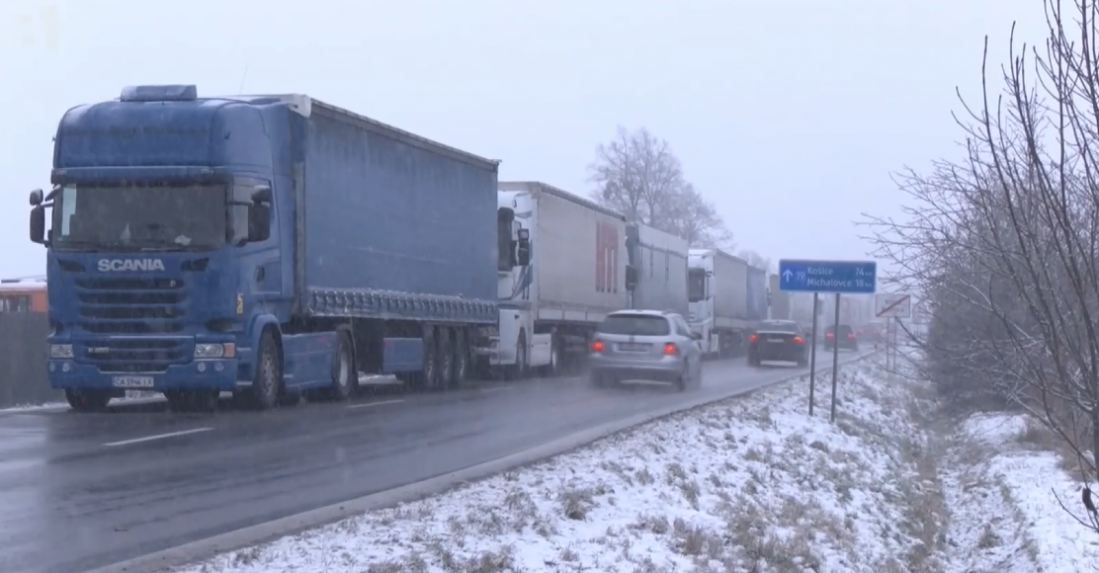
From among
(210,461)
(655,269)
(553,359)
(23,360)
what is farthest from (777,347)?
(210,461)

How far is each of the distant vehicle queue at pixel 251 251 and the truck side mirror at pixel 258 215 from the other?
0.02m

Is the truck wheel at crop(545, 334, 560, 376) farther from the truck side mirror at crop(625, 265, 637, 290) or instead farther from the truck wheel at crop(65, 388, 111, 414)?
the truck wheel at crop(65, 388, 111, 414)

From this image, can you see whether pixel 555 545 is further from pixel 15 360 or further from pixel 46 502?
pixel 15 360

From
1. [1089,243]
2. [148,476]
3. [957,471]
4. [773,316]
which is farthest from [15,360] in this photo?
[773,316]

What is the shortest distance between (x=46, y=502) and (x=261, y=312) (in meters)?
7.98

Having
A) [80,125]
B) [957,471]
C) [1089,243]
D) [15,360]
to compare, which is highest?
[80,125]

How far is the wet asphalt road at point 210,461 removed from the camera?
894 cm

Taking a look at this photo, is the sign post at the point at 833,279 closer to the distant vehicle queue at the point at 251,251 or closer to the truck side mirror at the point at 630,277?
the distant vehicle queue at the point at 251,251

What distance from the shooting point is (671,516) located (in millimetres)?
10844

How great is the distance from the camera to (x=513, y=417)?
19062mm

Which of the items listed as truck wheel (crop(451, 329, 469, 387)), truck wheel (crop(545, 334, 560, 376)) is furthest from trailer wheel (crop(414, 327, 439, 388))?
truck wheel (crop(545, 334, 560, 376))

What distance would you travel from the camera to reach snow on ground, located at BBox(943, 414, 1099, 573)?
458 inches

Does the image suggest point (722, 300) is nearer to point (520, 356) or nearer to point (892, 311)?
point (892, 311)

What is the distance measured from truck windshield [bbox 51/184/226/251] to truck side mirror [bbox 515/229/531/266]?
1308 cm
